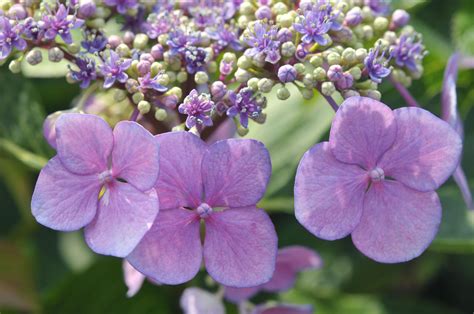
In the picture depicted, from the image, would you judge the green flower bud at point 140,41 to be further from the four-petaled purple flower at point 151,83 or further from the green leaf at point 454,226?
the green leaf at point 454,226

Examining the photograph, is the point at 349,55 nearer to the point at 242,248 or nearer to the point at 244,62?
the point at 244,62

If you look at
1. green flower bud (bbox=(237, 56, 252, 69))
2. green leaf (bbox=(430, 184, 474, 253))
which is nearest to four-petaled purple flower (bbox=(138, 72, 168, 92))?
green flower bud (bbox=(237, 56, 252, 69))

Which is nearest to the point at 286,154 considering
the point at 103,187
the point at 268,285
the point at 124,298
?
the point at 268,285

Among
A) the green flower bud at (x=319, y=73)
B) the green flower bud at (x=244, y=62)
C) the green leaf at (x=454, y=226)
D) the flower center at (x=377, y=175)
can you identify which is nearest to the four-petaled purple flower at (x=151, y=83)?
the green flower bud at (x=244, y=62)

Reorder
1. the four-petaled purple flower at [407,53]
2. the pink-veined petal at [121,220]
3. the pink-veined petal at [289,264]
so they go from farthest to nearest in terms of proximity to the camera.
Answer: the pink-veined petal at [289,264] < the four-petaled purple flower at [407,53] < the pink-veined petal at [121,220]

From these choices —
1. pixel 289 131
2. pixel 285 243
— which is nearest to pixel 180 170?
pixel 289 131

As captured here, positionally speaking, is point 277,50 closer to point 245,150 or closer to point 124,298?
point 245,150
